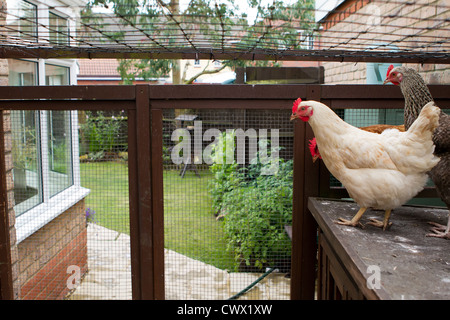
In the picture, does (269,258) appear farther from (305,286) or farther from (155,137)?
(155,137)

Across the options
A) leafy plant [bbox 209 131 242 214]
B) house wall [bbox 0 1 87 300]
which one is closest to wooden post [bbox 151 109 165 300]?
leafy plant [bbox 209 131 242 214]

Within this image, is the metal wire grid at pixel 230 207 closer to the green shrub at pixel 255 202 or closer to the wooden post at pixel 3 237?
the green shrub at pixel 255 202

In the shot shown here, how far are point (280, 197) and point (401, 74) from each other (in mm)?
1357

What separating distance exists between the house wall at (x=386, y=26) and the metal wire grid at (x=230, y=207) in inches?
32.1

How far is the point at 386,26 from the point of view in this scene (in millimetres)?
1917

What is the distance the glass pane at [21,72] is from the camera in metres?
3.03

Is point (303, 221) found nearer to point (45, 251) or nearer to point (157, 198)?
point (157, 198)

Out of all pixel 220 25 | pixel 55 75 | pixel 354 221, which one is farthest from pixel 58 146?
pixel 354 221

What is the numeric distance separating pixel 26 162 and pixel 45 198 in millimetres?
405

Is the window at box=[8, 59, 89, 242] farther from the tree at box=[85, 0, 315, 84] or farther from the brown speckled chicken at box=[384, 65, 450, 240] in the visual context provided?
the brown speckled chicken at box=[384, 65, 450, 240]

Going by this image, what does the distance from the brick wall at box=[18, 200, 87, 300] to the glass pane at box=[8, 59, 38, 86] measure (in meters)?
1.34

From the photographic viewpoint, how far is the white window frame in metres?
2.87

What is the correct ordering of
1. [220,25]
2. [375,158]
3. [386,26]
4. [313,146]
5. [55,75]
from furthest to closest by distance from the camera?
[55,75] → [220,25] → [386,26] → [313,146] → [375,158]

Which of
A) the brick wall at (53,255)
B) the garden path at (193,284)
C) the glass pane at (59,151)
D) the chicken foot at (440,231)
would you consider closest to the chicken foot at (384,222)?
the chicken foot at (440,231)
